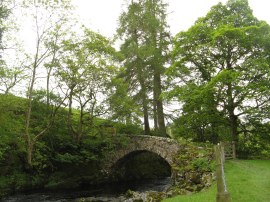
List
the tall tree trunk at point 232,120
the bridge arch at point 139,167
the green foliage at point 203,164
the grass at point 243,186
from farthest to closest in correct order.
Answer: the bridge arch at point 139,167, the tall tree trunk at point 232,120, the green foliage at point 203,164, the grass at point 243,186

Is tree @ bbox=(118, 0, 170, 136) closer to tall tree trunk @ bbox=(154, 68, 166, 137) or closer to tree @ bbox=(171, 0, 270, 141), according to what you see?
tall tree trunk @ bbox=(154, 68, 166, 137)

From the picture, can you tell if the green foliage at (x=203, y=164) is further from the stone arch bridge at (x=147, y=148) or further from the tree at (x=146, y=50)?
the tree at (x=146, y=50)

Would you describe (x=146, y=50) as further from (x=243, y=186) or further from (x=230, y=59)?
(x=243, y=186)

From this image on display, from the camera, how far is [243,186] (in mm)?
12844

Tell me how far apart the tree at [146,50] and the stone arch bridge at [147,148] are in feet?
12.0

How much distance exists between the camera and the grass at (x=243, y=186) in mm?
11348

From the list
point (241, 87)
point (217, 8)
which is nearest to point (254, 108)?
point (241, 87)

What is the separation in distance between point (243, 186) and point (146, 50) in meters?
19.3

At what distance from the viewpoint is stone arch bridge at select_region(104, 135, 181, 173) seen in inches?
956

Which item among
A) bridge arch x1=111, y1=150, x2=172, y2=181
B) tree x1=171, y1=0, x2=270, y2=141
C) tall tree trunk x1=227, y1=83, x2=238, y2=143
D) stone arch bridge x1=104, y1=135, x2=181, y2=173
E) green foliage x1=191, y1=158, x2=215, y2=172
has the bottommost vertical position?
bridge arch x1=111, y1=150, x2=172, y2=181

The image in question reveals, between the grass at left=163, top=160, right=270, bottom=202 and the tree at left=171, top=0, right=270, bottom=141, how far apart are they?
553 cm

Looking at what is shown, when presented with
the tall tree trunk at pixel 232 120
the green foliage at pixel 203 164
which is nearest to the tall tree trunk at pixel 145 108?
the tall tree trunk at pixel 232 120

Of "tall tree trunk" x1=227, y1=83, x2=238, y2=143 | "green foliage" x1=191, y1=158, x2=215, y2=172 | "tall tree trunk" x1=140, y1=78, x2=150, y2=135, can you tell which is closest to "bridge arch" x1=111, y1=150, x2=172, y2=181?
"tall tree trunk" x1=140, y1=78, x2=150, y2=135

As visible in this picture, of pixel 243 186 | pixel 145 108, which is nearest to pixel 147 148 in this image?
pixel 145 108
